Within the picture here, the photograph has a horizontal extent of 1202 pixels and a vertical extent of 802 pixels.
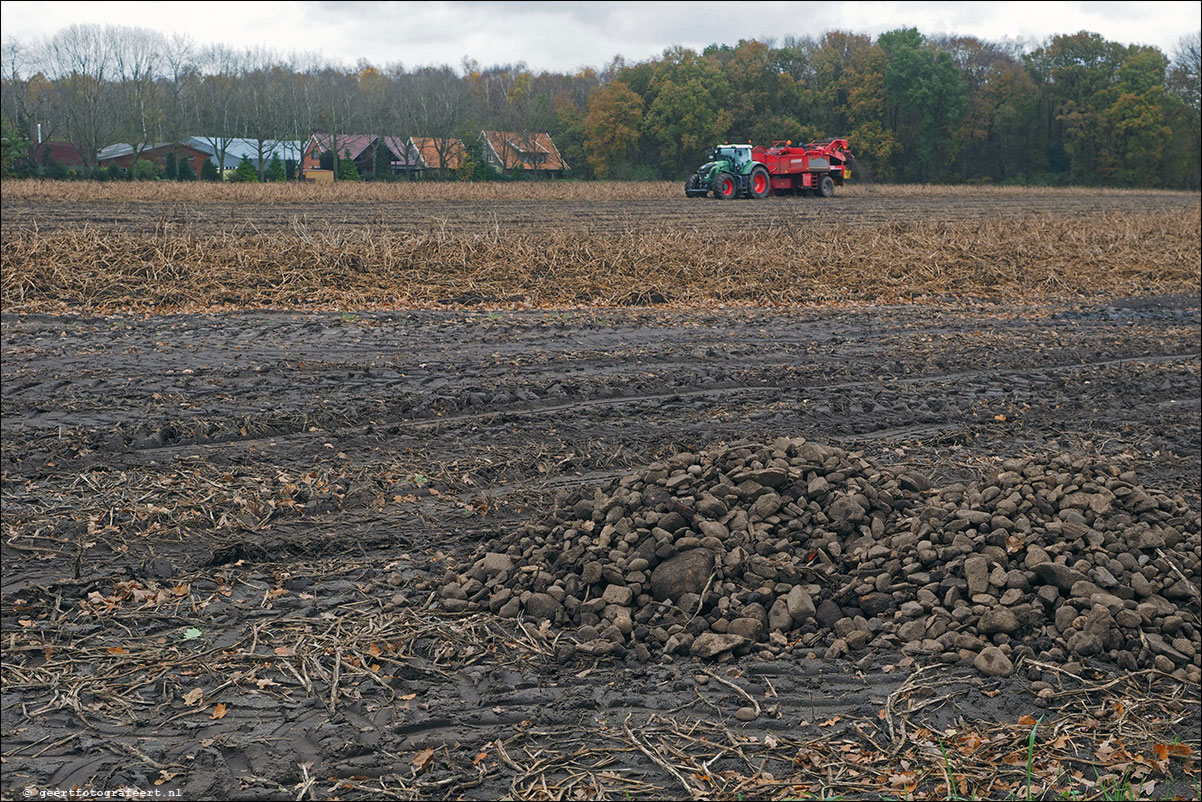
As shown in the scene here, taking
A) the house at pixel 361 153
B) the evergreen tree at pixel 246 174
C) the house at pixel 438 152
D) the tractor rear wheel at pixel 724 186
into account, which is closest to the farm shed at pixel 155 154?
the house at pixel 361 153

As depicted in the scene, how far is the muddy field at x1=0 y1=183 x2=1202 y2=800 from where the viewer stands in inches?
149

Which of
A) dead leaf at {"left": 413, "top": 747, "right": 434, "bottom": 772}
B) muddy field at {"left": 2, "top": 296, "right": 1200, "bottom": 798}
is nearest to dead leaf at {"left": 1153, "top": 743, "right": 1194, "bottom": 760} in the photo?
muddy field at {"left": 2, "top": 296, "right": 1200, "bottom": 798}

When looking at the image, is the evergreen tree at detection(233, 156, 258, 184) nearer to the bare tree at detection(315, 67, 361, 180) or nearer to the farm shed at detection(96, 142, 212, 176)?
the bare tree at detection(315, 67, 361, 180)

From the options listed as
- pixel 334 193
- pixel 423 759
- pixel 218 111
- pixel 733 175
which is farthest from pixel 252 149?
pixel 423 759

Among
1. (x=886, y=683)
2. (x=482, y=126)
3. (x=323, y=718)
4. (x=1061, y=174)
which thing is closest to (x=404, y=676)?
(x=323, y=718)

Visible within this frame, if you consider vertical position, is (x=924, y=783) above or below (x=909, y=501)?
below

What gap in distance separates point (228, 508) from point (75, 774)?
8.66 ft

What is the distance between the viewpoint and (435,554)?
5668 millimetres

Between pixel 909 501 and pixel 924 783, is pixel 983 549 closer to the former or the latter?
pixel 909 501

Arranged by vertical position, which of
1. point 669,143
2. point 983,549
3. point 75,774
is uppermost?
point 669,143

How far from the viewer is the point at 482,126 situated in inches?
2456

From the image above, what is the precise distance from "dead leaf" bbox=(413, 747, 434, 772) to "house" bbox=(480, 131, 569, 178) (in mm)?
49462

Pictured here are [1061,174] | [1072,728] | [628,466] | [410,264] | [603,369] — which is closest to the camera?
[1072,728]

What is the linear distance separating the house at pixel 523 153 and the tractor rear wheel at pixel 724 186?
17124mm
